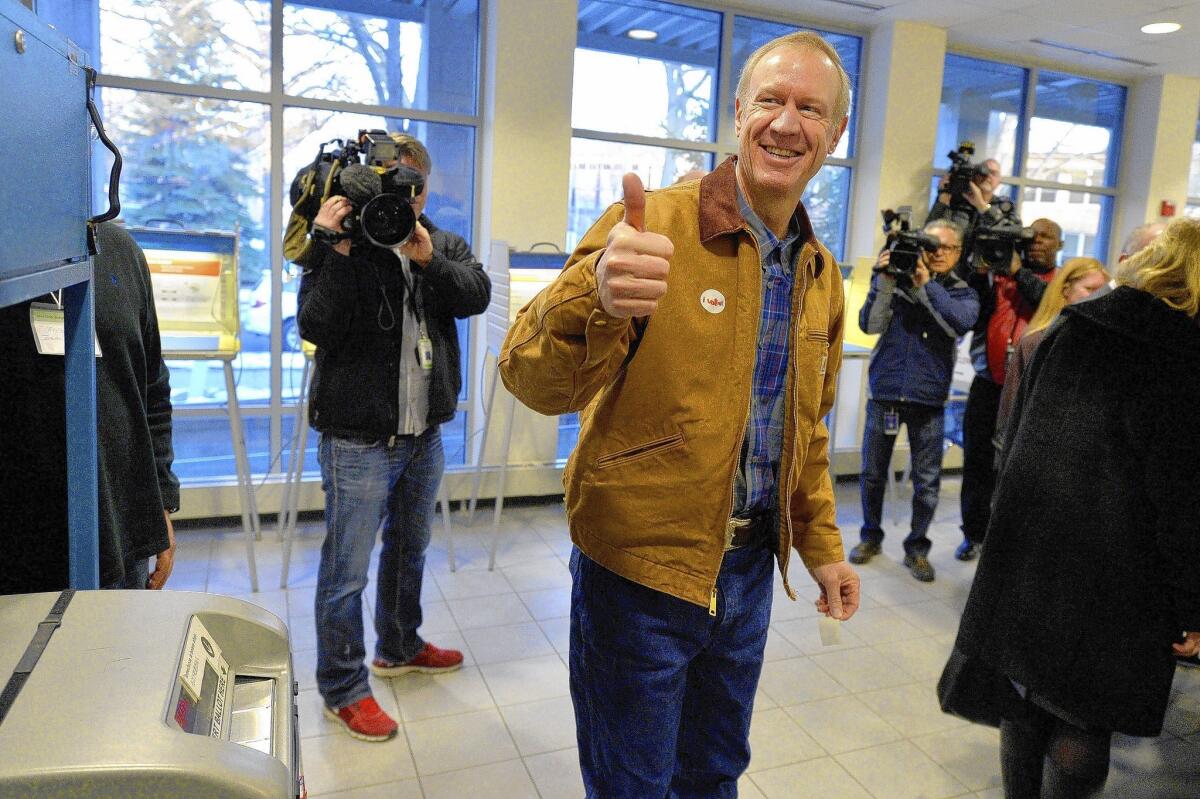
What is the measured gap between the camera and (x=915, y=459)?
399 cm

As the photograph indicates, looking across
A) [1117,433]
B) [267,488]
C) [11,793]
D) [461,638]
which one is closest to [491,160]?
[267,488]

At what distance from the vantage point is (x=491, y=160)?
434 cm

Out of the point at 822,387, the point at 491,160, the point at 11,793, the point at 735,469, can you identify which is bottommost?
the point at 11,793

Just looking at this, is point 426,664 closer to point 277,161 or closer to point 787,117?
point 787,117

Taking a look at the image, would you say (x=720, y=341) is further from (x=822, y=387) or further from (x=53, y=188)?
(x=53, y=188)

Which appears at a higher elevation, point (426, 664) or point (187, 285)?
point (187, 285)

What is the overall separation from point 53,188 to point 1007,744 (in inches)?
82.2

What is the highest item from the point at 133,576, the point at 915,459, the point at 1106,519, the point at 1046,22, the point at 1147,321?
the point at 1046,22

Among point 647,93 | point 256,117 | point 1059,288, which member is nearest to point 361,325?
point 1059,288

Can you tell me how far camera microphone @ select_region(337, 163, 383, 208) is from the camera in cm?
214

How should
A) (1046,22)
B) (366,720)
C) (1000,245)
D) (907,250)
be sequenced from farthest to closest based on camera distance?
(1046,22) < (1000,245) < (907,250) < (366,720)

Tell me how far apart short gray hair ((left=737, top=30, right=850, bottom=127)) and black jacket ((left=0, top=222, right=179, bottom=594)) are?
1025mm

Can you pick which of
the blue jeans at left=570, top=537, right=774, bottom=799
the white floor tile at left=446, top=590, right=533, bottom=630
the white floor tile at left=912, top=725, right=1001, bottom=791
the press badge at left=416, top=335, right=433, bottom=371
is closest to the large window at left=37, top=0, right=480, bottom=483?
the white floor tile at left=446, top=590, right=533, bottom=630

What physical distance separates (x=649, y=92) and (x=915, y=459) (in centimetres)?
255
